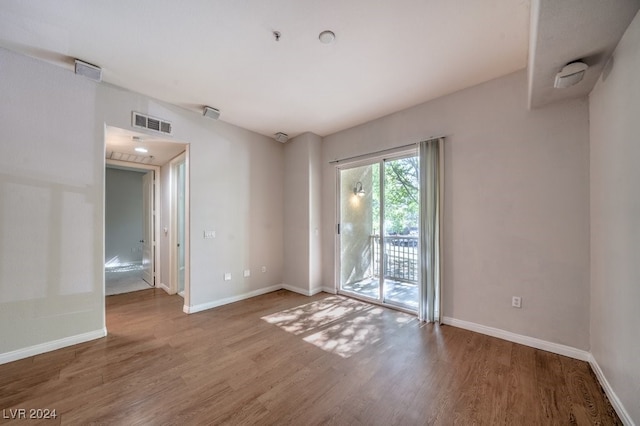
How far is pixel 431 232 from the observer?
3.17m

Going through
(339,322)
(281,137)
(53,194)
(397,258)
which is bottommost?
(339,322)

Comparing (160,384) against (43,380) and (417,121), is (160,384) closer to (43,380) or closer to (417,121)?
(43,380)

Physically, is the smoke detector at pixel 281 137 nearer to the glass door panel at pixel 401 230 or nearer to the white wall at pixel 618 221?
the glass door panel at pixel 401 230

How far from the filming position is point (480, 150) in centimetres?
287

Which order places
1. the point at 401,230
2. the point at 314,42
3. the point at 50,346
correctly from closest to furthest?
the point at 314,42, the point at 50,346, the point at 401,230

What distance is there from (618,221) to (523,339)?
1523mm

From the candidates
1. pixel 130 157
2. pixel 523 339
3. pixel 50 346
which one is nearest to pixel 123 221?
pixel 130 157

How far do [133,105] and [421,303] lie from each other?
4495 mm

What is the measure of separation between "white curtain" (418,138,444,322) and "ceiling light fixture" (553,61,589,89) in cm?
122

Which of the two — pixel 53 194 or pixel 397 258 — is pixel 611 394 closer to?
pixel 397 258

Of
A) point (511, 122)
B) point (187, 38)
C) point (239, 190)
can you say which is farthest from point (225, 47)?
point (511, 122)

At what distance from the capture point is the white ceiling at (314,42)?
5.82 ft

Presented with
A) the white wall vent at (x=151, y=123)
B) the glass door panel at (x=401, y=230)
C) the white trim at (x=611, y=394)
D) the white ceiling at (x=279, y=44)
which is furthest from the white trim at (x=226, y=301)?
the white trim at (x=611, y=394)

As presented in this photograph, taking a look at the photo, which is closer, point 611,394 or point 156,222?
point 611,394
